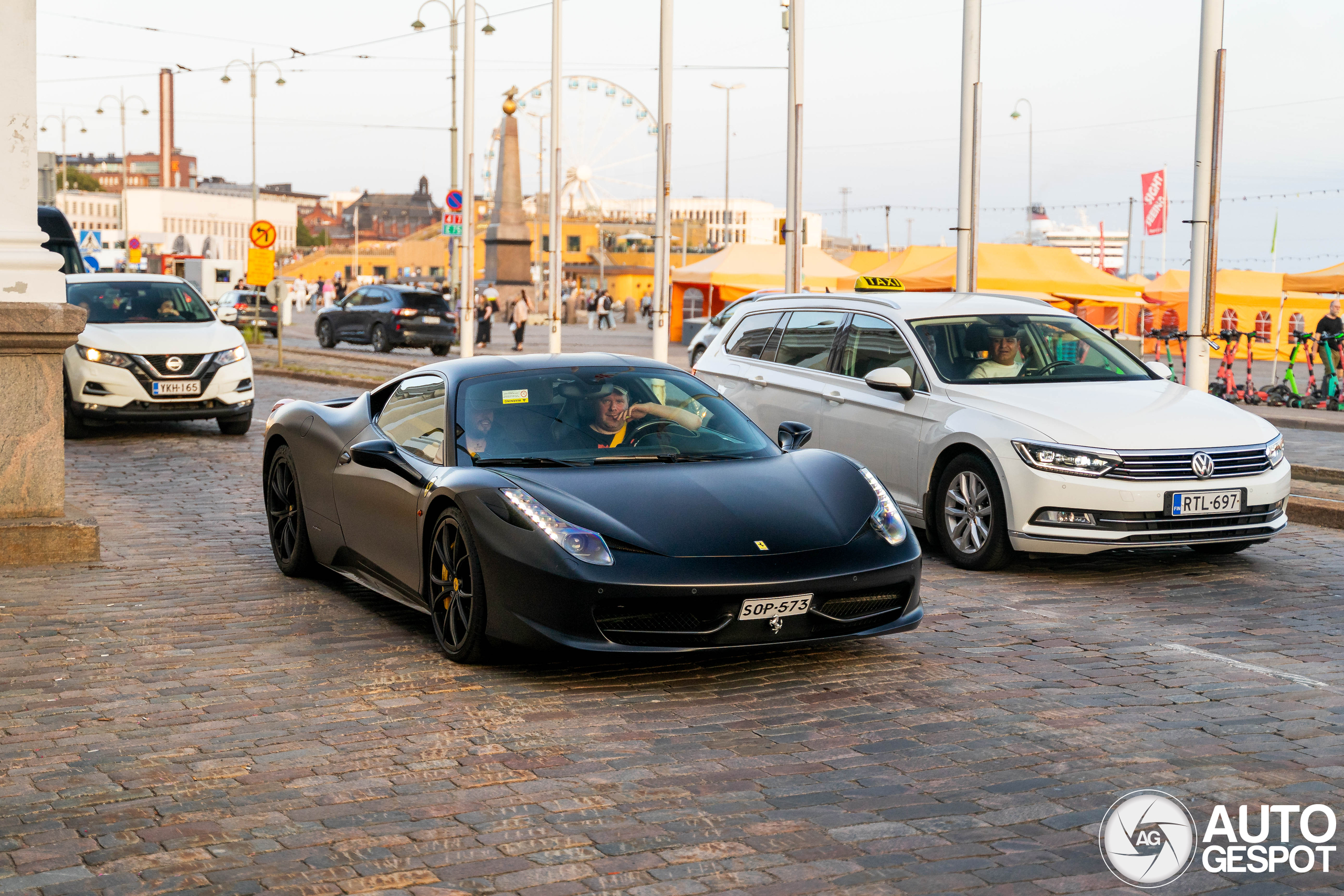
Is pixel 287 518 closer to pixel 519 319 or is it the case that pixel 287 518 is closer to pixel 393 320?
pixel 393 320

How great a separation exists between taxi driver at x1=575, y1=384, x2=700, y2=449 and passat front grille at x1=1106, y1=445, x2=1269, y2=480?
2468 millimetres

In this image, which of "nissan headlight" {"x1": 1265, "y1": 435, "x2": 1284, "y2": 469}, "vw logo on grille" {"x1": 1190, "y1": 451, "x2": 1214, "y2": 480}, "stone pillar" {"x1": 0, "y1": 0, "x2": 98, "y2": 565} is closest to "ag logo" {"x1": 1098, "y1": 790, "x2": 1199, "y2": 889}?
"vw logo on grille" {"x1": 1190, "y1": 451, "x2": 1214, "y2": 480}

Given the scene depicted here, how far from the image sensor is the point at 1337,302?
2572 centimetres

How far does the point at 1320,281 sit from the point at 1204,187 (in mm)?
13331

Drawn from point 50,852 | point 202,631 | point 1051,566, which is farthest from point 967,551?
point 50,852

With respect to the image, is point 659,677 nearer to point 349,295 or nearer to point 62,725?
point 62,725

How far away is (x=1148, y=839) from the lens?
4.16 m

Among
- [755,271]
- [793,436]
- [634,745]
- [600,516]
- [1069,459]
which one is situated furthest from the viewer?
[755,271]

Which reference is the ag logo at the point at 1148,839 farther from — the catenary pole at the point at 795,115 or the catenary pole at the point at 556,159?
the catenary pole at the point at 556,159

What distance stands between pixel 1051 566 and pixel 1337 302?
19.6 m

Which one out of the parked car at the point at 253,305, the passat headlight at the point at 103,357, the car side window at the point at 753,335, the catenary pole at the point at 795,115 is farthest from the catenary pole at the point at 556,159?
the car side window at the point at 753,335

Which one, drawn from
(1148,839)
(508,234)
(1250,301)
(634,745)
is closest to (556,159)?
(1250,301)

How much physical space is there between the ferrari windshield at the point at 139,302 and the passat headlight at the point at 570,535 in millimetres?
11155

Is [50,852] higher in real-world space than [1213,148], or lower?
lower
